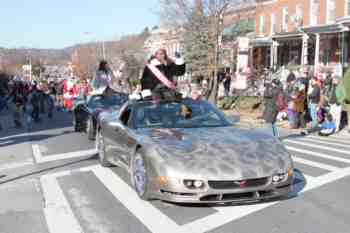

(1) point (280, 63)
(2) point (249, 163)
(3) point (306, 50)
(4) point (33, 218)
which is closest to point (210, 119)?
(2) point (249, 163)

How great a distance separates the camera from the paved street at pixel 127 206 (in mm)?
A: 5617

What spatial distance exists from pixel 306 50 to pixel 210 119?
91.4 ft

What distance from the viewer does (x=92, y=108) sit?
13977 millimetres

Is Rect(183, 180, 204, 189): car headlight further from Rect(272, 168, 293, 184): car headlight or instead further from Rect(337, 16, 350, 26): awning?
Rect(337, 16, 350, 26): awning

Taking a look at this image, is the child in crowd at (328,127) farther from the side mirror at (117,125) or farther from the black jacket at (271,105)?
the side mirror at (117,125)

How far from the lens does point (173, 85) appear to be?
34.2 feet

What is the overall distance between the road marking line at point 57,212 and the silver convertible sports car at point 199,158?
973mm

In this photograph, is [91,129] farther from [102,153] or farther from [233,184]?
[233,184]

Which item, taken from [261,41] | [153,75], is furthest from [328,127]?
[261,41]

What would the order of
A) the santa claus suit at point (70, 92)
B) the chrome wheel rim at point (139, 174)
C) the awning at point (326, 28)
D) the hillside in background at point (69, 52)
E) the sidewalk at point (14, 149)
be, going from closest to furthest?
the chrome wheel rim at point (139, 174), the sidewalk at point (14, 149), the santa claus suit at point (70, 92), the awning at point (326, 28), the hillside in background at point (69, 52)

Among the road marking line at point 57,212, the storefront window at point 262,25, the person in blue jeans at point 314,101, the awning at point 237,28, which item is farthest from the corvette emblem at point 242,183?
the storefront window at point 262,25

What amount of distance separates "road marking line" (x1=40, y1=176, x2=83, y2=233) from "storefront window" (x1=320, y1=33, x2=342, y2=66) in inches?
1050

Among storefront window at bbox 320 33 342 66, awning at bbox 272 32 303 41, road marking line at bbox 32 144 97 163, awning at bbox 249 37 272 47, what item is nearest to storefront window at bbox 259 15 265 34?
awning at bbox 249 37 272 47

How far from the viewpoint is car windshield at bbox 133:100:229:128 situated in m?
7.53
